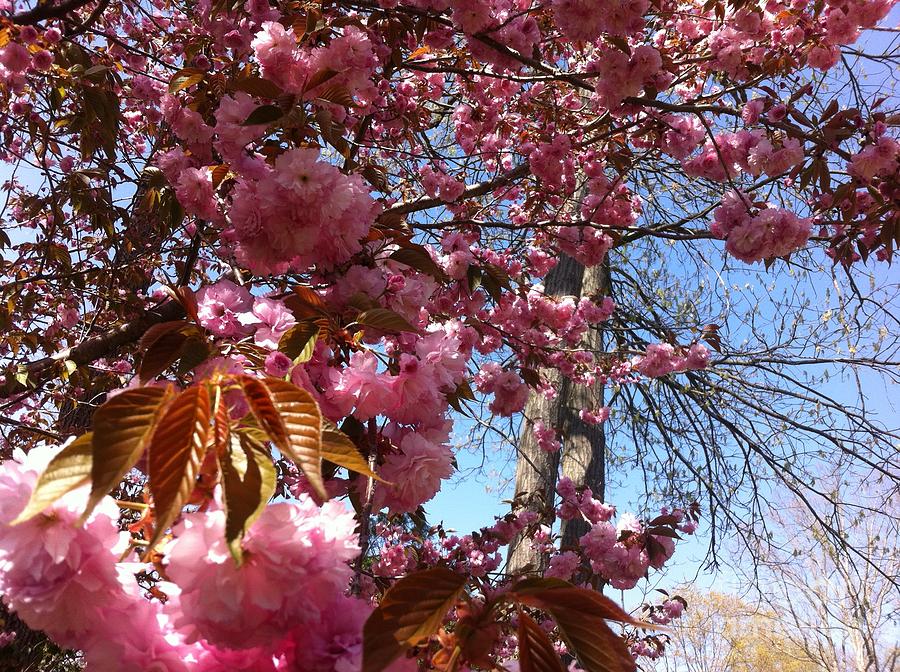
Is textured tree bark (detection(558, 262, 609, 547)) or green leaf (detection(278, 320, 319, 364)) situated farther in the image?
textured tree bark (detection(558, 262, 609, 547))

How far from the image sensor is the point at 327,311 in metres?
1.10

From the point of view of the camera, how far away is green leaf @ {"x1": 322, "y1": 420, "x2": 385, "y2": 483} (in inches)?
24.5

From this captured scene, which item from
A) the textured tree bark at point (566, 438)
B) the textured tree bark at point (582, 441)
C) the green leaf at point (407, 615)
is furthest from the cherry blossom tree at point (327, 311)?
the textured tree bark at point (582, 441)

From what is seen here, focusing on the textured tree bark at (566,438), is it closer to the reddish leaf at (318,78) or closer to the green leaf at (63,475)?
the reddish leaf at (318,78)

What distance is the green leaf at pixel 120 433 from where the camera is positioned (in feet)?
1.60

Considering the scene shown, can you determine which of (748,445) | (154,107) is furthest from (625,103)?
(748,445)

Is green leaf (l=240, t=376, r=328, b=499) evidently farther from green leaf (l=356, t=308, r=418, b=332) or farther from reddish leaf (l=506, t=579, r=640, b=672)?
green leaf (l=356, t=308, r=418, b=332)

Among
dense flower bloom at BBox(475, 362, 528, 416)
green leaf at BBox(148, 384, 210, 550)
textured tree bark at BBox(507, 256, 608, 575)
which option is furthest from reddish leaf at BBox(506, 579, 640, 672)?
textured tree bark at BBox(507, 256, 608, 575)

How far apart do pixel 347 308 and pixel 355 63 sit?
30.3 inches

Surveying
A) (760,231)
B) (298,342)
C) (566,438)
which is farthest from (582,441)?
(298,342)

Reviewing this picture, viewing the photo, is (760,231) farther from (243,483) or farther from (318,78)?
(243,483)

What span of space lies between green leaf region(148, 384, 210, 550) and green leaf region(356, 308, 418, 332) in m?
0.47

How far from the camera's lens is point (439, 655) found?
0.69 m

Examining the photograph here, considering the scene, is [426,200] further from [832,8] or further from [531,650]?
[531,650]
